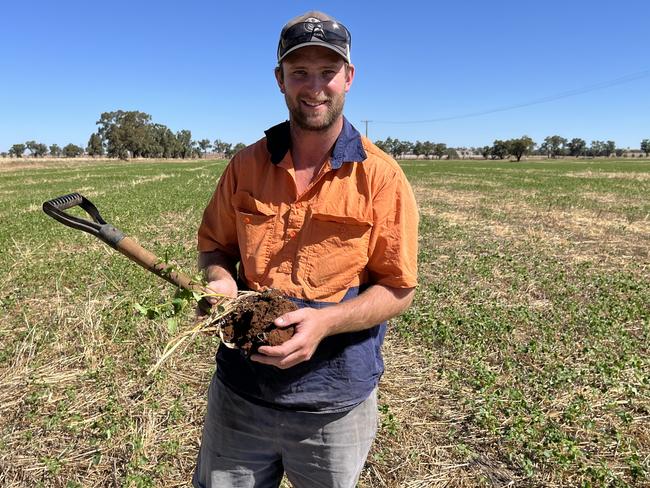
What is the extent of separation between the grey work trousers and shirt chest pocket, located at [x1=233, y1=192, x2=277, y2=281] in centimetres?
61

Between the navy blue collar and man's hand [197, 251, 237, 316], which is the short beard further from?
man's hand [197, 251, 237, 316]

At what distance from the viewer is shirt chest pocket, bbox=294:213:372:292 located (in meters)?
1.90

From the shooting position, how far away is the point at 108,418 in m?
3.89

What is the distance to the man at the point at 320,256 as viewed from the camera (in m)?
1.90

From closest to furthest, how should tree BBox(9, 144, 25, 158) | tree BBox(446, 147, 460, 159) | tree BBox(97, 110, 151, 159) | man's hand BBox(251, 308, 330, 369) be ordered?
man's hand BBox(251, 308, 330, 369) < tree BBox(97, 110, 151, 159) < tree BBox(9, 144, 25, 158) < tree BBox(446, 147, 460, 159)

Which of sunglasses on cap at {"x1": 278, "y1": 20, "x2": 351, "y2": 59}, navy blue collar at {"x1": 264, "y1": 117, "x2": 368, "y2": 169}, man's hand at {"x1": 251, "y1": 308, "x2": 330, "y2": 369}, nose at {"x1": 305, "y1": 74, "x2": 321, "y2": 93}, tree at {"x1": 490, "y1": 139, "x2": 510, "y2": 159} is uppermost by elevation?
tree at {"x1": 490, "y1": 139, "x2": 510, "y2": 159}

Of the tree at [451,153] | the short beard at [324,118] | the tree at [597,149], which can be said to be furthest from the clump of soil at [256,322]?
the tree at [597,149]

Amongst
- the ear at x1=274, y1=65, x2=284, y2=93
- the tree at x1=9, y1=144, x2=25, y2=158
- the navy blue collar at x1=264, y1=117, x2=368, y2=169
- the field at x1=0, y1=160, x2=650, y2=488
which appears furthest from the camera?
the tree at x1=9, y1=144, x2=25, y2=158

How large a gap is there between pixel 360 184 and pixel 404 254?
354 mm

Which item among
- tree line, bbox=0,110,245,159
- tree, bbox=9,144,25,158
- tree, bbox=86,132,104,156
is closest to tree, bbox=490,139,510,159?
tree line, bbox=0,110,245,159

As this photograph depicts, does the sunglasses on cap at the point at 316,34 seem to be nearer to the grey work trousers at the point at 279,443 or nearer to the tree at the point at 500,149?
the grey work trousers at the point at 279,443

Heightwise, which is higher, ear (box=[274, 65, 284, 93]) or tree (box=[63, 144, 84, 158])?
tree (box=[63, 144, 84, 158])

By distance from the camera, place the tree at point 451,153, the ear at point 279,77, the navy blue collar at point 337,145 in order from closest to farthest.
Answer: the navy blue collar at point 337,145 → the ear at point 279,77 → the tree at point 451,153

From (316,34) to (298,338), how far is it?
1233mm
